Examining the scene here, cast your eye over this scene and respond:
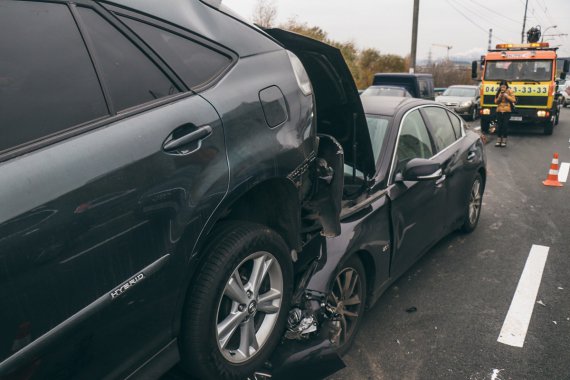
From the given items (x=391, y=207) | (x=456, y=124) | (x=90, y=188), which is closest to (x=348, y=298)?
(x=391, y=207)

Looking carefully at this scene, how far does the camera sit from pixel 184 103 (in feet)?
6.18

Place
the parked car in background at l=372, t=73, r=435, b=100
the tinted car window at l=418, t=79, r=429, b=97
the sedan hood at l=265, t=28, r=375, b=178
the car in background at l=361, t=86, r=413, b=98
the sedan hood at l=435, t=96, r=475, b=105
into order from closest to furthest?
the sedan hood at l=265, t=28, r=375, b=178 → the car in background at l=361, t=86, r=413, b=98 → the parked car in background at l=372, t=73, r=435, b=100 → the tinted car window at l=418, t=79, r=429, b=97 → the sedan hood at l=435, t=96, r=475, b=105

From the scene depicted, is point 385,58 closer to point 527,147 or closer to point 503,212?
point 527,147

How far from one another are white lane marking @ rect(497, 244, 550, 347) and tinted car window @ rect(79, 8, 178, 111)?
2.78 meters

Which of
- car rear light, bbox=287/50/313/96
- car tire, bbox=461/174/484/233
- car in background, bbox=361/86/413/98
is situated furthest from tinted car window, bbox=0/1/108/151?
car in background, bbox=361/86/413/98

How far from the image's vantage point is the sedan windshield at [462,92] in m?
19.3

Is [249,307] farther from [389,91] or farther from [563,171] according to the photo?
[389,91]

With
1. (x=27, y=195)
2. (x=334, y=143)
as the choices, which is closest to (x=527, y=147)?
(x=334, y=143)

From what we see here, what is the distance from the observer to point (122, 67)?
1.75 m

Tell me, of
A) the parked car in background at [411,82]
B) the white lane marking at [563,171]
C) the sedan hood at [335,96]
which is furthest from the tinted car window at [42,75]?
the parked car in background at [411,82]

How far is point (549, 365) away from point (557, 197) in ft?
15.2

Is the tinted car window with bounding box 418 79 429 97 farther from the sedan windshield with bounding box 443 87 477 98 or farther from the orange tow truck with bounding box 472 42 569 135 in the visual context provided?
the sedan windshield with bounding box 443 87 477 98

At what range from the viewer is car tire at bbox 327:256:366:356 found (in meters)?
2.82

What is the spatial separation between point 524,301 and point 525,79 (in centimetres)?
1241
